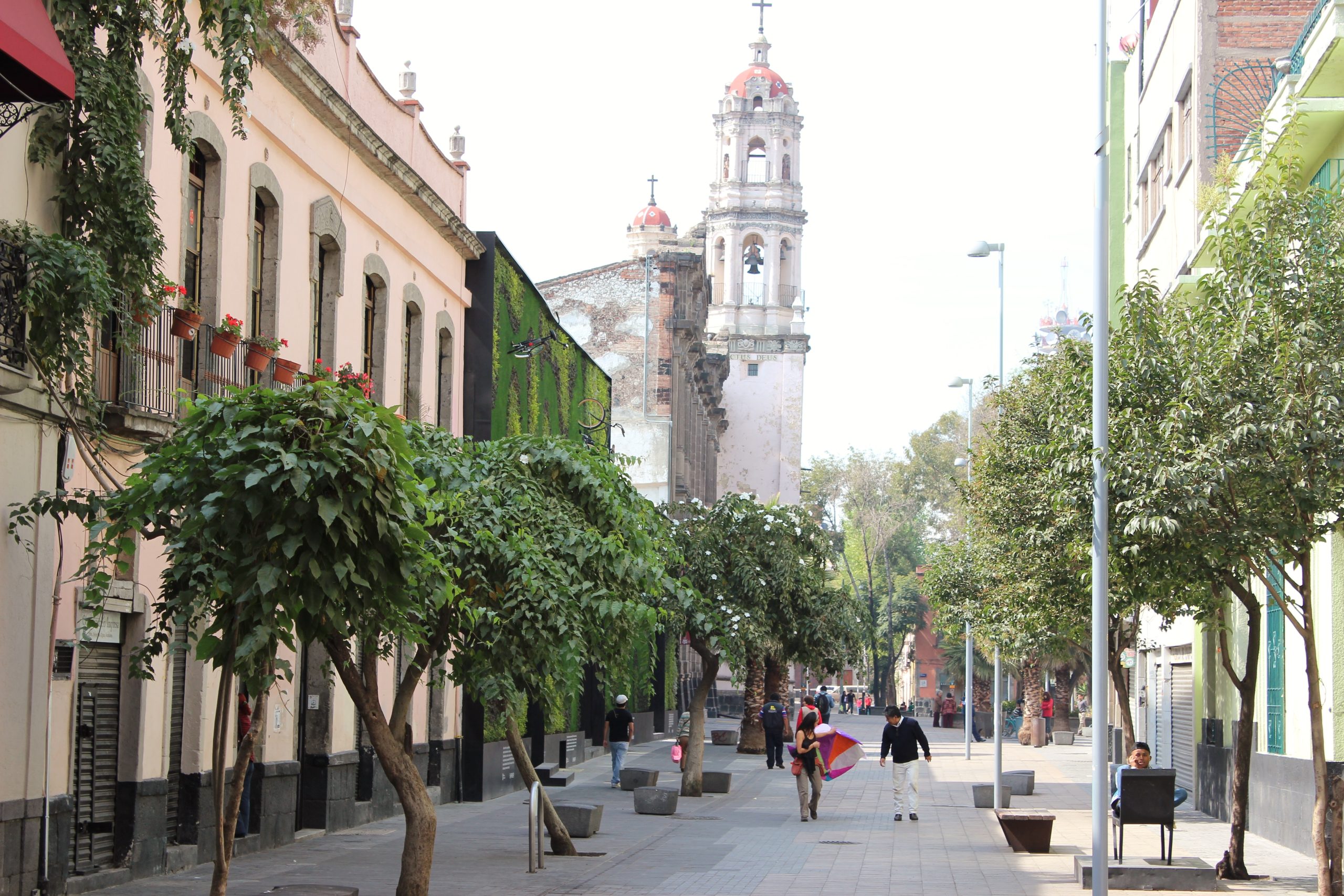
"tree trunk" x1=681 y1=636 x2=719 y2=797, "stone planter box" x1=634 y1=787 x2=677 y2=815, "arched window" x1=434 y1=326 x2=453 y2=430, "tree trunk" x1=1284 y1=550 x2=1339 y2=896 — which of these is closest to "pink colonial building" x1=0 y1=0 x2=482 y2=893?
"arched window" x1=434 y1=326 x2=453 y2=430

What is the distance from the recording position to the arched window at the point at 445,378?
26.5 m

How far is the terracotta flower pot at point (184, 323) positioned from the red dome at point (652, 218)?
6776 centimetres

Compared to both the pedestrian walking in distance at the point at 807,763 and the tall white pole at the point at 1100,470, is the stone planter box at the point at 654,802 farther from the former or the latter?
the tall white pole at the point at 1100,470

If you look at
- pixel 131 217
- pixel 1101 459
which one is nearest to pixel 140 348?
pixel 131 217

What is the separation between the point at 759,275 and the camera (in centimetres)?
9212

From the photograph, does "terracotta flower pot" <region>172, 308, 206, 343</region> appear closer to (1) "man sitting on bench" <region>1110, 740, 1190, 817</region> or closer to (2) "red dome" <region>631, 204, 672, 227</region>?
(1) "man sitting on bench" <region>1110, 740, 1190, 817</region>

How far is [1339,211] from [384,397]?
13.7 m

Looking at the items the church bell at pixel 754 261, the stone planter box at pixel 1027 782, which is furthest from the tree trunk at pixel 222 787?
the church bell at pixel 754 261

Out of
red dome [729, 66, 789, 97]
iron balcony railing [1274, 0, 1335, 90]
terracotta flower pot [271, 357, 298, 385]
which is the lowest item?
terracotta flower pot [271, 357, 298, 385]

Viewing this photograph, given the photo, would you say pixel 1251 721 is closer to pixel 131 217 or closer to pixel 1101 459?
pixel 1101 459

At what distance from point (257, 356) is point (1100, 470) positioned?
865 cm

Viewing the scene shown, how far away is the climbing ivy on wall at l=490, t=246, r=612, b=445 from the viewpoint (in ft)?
92.9

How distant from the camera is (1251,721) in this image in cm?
1569

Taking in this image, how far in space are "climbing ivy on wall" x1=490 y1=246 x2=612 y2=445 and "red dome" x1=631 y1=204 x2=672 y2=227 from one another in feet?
151
